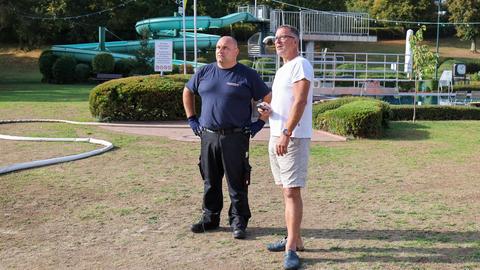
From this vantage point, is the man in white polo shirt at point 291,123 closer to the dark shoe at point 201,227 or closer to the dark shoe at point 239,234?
the dark shoe at point 239,234

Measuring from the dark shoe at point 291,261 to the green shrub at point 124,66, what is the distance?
97.6 feet

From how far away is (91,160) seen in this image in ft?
29.7

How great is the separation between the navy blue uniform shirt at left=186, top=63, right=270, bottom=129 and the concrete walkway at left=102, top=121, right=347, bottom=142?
20.7 feet

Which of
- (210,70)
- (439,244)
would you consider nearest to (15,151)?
(210,70)

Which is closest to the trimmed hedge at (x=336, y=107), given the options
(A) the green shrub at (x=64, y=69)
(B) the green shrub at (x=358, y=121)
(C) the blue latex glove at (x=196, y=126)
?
(B) the green shrub at (x=358, y=121)

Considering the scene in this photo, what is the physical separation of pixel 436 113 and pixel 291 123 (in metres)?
14.4

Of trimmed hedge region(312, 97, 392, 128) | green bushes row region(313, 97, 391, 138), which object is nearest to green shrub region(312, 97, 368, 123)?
trimmed hedge region(312, 97, 392, 128)

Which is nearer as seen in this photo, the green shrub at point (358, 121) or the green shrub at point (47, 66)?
the green shrub at point (358, 121)

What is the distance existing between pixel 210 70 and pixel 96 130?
786cm

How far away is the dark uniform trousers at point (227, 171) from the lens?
5190 mm

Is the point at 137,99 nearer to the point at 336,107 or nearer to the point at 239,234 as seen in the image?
the point at 336,107

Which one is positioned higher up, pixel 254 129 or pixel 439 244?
pixel 254 129

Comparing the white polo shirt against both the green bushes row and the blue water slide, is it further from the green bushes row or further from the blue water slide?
the blue water slide

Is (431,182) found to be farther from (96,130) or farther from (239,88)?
(96,130)
